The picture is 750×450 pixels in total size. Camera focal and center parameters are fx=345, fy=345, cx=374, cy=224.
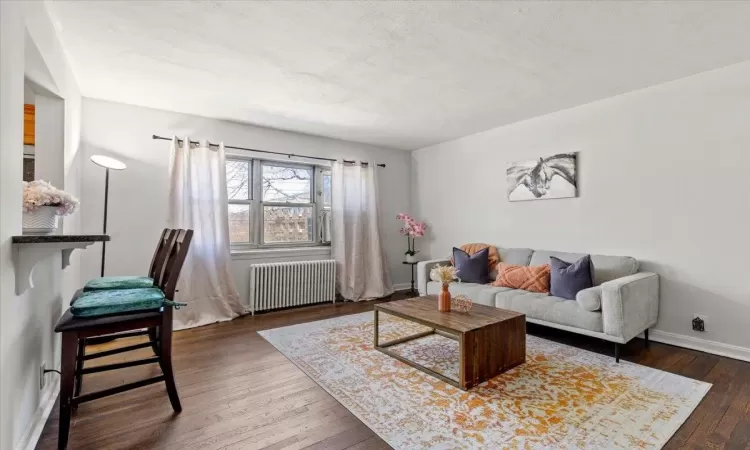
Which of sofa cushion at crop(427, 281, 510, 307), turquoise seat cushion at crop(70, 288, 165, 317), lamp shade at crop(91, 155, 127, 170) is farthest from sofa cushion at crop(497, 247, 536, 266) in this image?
lamp shade at crop(91, 155, 127, 170)

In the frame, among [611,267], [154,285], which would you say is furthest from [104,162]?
[611,267]

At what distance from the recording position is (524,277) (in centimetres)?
353

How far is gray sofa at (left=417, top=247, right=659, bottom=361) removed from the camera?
2.66m

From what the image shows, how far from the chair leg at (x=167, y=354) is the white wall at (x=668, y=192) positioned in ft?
12.3

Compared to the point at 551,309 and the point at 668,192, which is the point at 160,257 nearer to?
the point at 551,309

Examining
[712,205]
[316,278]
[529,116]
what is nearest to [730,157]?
[712,205]

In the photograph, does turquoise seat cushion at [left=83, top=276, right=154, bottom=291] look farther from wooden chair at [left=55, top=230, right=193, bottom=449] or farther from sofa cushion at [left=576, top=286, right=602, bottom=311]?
sofa cushion at [left=576, top=286, right=602, bottom=311]

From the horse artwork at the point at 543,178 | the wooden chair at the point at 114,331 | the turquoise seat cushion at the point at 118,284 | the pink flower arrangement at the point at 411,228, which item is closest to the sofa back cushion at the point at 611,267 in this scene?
the horse artwork at the point at 543,178

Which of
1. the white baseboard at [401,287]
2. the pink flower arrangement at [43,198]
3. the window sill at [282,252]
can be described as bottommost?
the white baseboard at [401,287]

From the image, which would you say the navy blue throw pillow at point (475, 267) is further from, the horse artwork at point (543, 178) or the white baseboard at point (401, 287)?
the white baseboard at point (401, 287)

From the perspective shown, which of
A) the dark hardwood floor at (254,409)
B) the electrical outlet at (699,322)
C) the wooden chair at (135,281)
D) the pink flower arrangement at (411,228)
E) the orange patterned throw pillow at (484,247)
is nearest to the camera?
the dark hardwood floor at (254,409)

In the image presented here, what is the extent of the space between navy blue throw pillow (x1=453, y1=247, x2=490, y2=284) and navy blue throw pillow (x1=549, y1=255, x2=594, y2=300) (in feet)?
2.90

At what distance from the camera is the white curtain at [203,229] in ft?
12.4

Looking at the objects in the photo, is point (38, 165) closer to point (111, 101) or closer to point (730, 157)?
point (111, 101)
